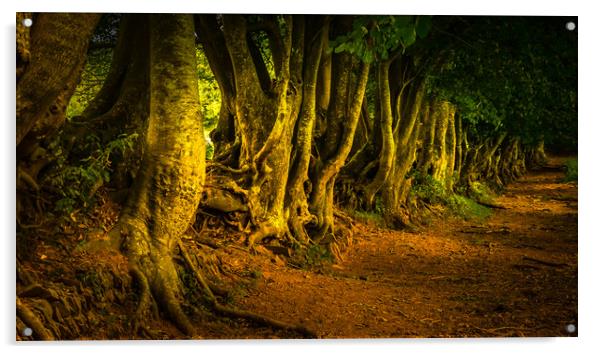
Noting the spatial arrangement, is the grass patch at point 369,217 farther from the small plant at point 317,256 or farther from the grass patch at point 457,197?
the small plant at point 317,256

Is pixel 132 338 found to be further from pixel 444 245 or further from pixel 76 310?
pixel 444 245

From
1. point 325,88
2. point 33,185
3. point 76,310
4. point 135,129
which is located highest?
point 325,88

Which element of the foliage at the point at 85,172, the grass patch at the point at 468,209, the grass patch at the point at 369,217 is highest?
the foliage at the point at 85,172

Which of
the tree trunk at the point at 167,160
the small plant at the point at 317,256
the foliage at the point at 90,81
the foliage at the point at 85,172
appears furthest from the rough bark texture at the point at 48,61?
the small plant at the point at 317,256

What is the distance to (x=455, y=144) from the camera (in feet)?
37.9

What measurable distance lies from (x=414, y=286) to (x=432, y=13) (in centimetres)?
252

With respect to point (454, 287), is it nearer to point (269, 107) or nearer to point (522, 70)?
point (522, 70)

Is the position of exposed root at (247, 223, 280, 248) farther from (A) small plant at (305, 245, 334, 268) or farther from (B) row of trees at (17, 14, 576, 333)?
(A) small plant at (305, 245, 334, 268)

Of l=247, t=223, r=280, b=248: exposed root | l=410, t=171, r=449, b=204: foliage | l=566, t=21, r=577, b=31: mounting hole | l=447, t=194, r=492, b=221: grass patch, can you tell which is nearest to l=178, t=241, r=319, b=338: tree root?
l=247, t=223, r=280, b=248: exposed root

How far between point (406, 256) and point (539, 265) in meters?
1.78

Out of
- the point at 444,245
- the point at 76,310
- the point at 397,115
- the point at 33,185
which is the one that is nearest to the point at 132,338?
the point at 76,310

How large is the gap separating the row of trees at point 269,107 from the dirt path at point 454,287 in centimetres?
63

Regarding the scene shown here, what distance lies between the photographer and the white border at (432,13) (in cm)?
394
